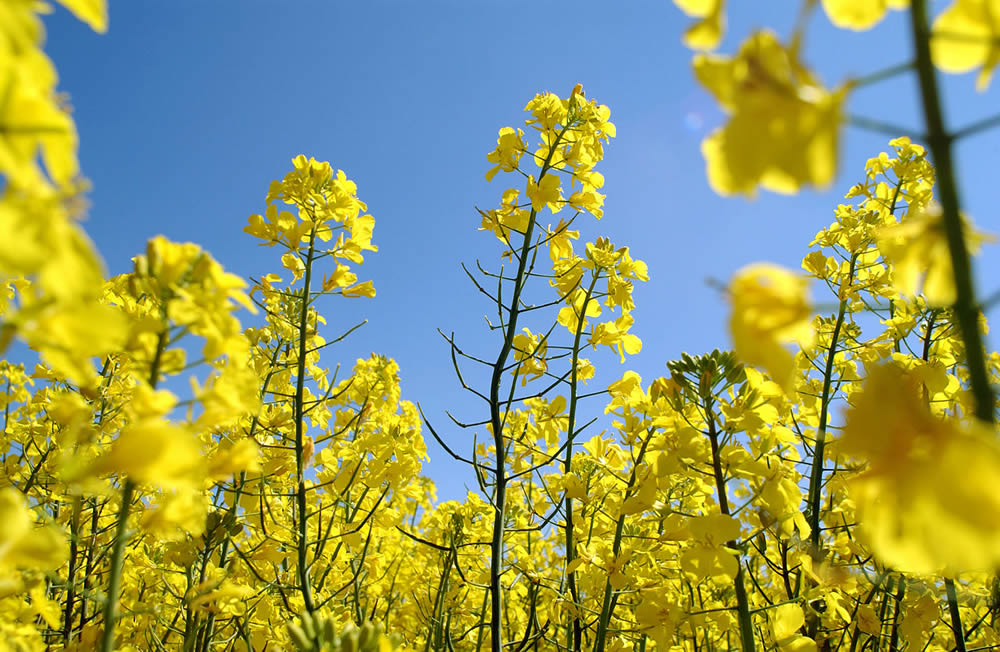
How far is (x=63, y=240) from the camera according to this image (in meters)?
0.72

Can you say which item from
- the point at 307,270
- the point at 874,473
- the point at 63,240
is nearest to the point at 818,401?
the point at 307,270

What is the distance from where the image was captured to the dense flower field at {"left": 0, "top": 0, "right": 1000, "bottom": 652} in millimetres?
729

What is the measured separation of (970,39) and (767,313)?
16.6 inches

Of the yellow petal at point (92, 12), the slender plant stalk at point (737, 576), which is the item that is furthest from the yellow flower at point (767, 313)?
the slender plant stalk at point (737, 576)

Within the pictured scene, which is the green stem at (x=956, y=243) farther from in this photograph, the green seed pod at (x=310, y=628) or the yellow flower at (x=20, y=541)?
the green seed pod at (x=310, y=628)

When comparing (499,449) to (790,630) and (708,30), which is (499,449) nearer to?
(790,630)

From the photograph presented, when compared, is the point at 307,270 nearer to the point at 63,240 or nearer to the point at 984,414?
the point at 63,240

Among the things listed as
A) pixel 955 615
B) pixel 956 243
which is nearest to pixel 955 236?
pixel 956 243

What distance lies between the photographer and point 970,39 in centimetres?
77

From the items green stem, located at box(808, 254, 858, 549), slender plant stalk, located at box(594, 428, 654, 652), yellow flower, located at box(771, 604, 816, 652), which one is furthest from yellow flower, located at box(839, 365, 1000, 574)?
green stem, located at box(808, 254, 858, 549)

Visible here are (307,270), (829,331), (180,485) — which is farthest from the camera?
(829,331)

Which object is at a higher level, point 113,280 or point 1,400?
point 113,280

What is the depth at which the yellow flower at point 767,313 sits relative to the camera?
2.71 ft

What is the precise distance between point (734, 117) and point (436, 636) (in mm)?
4493
